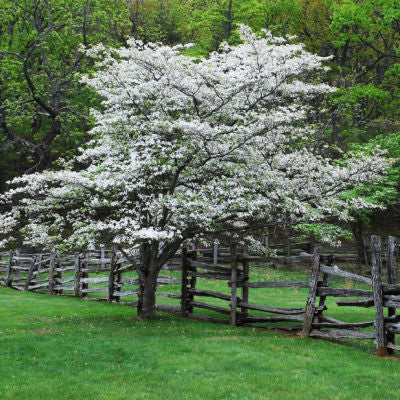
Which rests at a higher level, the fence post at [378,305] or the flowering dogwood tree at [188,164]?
the flowering dogwood tree at [188,164]

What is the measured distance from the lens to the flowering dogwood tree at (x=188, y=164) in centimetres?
1123

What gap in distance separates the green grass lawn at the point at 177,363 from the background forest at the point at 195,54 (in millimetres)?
12341

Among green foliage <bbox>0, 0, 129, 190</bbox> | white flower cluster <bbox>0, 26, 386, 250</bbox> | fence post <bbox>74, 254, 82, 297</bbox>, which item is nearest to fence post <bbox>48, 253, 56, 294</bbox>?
fence post <bbox>74, 254, 82, 297</bbox>

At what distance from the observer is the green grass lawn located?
7.17 meters

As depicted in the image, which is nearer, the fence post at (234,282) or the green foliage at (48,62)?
the fence post at (234,282)

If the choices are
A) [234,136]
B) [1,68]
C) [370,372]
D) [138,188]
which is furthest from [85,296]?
[1,68]

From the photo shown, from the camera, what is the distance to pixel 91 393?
7.11 metres

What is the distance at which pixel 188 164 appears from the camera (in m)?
11.8

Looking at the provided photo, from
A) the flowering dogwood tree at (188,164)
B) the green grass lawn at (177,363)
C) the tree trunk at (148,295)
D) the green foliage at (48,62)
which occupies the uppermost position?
the green foliage at (48,62)

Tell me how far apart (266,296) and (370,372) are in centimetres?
1184

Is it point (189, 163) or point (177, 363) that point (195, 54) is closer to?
point (189, 163)

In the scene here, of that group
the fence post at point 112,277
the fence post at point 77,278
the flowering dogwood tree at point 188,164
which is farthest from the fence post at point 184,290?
the fence post at point 77,278

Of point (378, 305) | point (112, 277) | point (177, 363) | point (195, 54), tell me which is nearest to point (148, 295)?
point (112, 277)

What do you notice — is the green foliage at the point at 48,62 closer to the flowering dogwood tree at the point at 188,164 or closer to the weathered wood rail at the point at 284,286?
the weathered wood rail at the point at 284,286
